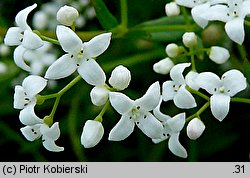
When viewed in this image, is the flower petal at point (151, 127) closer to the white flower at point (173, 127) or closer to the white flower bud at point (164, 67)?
the white flower at point (173, 127)

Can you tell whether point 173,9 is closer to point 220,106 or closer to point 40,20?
point 220,106

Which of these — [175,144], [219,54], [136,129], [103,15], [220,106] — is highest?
[103,15]

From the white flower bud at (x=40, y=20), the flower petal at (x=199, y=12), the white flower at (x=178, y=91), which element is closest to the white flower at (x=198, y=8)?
the flower petal at (x=199, y=12)

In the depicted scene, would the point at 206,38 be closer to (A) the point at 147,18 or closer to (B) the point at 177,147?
(A) the point at 147,18

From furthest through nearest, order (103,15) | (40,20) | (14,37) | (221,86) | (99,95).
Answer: (40,20) < (103,15) < (14,37) < (221,86) < (99,95)

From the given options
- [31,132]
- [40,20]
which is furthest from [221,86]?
[40,20]

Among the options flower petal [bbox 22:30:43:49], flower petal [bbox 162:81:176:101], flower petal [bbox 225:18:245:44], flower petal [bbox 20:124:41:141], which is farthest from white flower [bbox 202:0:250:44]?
flower petal [bbox 20:124:41:141]
